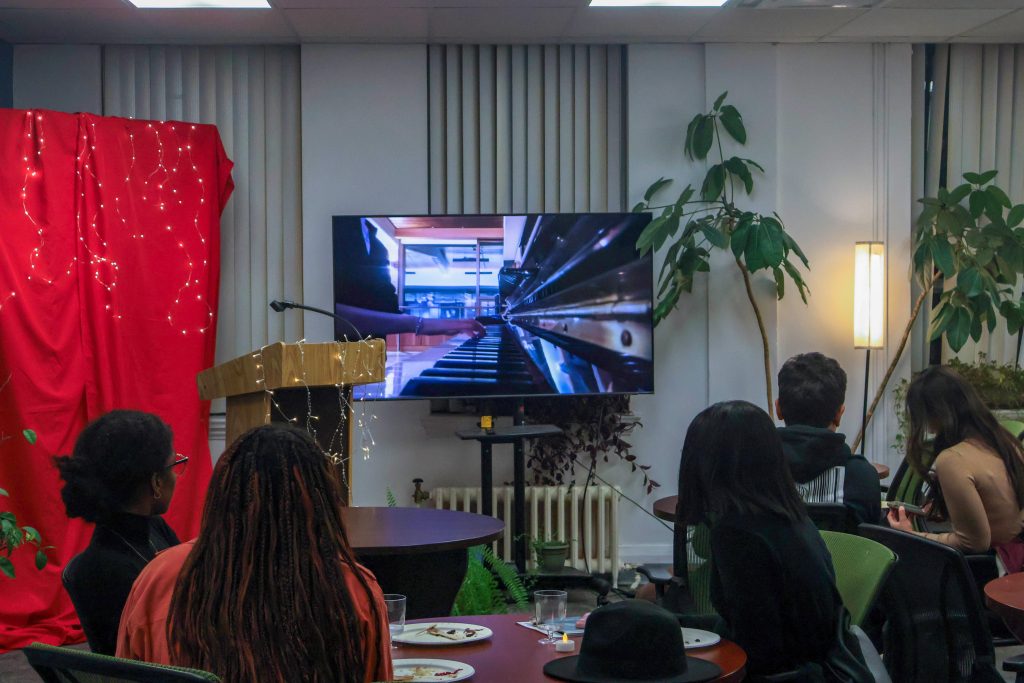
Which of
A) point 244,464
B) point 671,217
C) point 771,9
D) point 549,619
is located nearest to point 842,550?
point 549,619

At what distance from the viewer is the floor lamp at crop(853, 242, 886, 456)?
5676 millimetres

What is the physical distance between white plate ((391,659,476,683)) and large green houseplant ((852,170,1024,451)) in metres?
4.06

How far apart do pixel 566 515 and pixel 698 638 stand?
144 inches

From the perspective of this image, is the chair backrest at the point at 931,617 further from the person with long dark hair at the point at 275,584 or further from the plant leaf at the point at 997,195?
the plant leaf at the point at 997,195

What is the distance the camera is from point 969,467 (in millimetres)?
3336

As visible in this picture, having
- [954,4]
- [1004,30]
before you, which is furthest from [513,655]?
[1004,30]

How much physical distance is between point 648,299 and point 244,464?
402 centimetres

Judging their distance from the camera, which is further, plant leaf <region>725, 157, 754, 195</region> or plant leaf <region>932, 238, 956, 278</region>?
plant leaf <region>725, 157, 754, 195</region>

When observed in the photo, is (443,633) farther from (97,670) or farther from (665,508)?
(665,508)

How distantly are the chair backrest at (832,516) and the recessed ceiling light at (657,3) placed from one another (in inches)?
109

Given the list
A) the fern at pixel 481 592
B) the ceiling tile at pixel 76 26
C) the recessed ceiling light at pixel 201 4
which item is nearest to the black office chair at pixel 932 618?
the fern at pixel 481 592

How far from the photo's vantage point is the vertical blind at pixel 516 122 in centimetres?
593

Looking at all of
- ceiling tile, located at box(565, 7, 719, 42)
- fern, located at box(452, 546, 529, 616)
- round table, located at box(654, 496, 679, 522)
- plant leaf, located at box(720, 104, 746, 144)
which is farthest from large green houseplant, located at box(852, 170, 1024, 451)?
fern, located at box(452, 546, 529, 616)

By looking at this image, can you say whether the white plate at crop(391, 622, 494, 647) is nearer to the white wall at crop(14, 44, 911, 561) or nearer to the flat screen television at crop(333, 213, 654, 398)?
the flat screen television at crop(333, 213, 654, 398)
